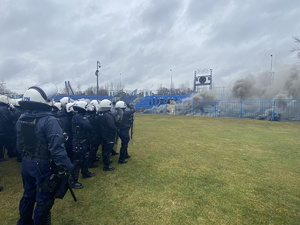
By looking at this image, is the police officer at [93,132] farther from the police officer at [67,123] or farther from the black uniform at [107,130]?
the police officer at [67,123]

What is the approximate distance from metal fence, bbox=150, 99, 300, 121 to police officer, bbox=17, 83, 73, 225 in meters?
22.0

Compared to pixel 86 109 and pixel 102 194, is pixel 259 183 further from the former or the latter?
pixel 86 109

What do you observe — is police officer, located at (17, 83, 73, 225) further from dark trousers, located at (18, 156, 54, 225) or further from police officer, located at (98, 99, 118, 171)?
police officer, located at (98, 99, 118, 171)

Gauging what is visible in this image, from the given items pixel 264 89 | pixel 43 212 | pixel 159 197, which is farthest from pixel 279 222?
pixel 264 89

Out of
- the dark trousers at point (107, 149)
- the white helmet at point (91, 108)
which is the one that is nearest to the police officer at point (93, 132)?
the white helmet at point (91, 108)

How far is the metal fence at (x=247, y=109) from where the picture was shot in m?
18.9

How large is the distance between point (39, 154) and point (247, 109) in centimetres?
2323

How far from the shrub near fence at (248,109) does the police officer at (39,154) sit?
22.0 metres

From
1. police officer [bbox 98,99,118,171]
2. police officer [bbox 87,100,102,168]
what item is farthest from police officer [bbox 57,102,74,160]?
police officer [bbox 98,99,118,171]

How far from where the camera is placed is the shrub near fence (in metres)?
18.9

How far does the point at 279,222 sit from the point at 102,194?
3453 millimetres

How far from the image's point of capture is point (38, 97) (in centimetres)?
276

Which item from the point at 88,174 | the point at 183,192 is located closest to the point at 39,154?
the point at 88,174

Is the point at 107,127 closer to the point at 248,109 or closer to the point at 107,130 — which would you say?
the point at 107,130
